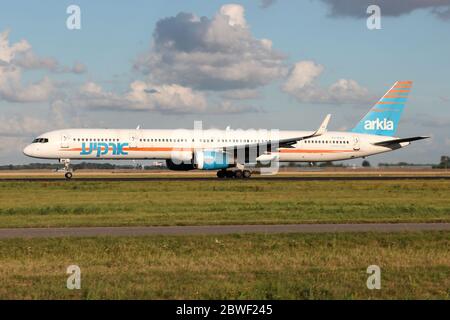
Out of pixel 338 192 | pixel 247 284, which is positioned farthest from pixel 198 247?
pixel 338 192

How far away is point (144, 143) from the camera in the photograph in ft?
189

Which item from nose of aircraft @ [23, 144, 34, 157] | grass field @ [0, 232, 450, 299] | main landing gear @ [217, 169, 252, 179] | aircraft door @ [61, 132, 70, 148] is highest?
aircraft door @ [61, 132, 70, 148]

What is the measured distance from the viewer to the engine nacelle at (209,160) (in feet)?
182

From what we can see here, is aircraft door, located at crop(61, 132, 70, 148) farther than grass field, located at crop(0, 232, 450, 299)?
Yes

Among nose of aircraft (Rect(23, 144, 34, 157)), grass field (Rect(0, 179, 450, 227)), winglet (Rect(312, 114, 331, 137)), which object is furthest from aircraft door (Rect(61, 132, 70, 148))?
winglet (Rect(312, 114, 331, 137))

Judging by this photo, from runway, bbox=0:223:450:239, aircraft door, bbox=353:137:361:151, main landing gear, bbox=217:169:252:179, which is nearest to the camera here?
runway, bbox=0:223:450:239

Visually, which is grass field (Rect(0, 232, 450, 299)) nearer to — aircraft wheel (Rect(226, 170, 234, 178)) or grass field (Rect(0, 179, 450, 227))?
grass field (Rect(0, 179, 450, 227))

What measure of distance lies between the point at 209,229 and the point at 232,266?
7119 mm

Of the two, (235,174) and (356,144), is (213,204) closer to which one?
(235,174)

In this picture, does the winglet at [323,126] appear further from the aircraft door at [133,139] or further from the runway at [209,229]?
the runway at [209,229]

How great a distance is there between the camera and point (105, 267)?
1423 cm

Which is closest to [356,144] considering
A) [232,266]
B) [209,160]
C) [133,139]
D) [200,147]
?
[200,147]

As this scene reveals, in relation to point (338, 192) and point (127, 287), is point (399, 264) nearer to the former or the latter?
point (127, 287)

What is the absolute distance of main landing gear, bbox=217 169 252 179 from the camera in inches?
2320
